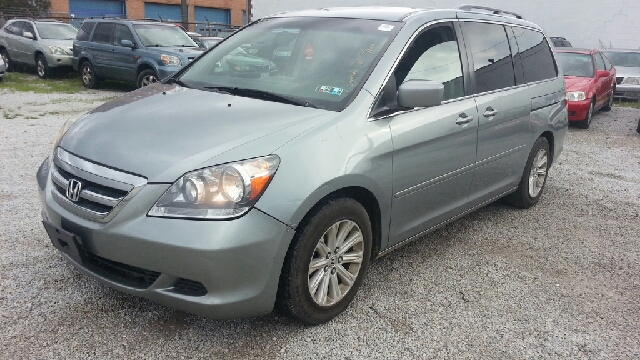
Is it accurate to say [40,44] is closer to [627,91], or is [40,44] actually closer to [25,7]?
[627,91]

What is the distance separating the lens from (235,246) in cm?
250

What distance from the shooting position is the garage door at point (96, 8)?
120ft

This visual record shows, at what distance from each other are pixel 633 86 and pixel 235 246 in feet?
46.0

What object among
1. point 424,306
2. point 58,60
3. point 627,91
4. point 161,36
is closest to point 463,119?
point 424,306

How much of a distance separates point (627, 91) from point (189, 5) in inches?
1404

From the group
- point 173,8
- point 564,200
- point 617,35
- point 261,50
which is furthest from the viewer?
point 173,8

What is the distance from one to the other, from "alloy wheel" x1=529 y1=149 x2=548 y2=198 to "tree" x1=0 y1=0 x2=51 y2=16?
106ft

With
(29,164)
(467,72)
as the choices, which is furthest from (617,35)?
(29,164)

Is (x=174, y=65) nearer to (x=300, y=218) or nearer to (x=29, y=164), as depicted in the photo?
(x=29, y=164)

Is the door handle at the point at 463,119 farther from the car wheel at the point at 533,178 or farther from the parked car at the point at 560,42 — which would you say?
the parked car at the point at 560,42

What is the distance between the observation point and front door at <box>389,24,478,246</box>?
3.35 meters

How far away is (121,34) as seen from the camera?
1252 cm

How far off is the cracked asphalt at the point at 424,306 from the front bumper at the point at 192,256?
34 centimetres

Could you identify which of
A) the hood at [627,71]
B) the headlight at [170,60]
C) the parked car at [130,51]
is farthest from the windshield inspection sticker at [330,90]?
the hood at [627,71]
